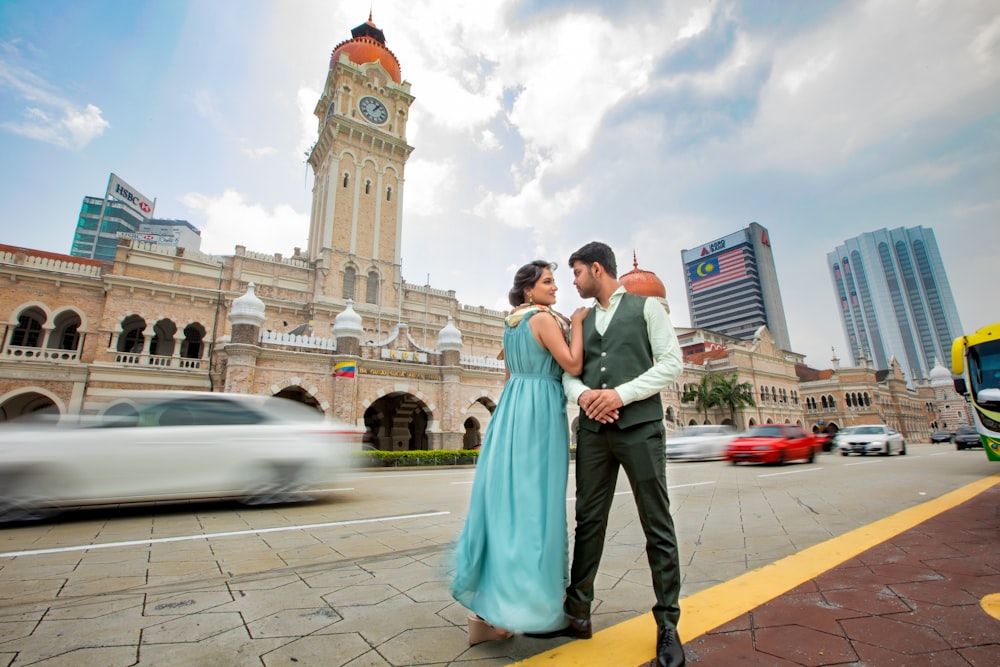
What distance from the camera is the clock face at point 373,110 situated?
1172 inches

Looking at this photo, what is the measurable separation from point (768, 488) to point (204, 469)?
795 centimetres

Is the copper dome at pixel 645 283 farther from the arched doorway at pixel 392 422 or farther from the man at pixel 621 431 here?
the arched doorway at pixel 392 422

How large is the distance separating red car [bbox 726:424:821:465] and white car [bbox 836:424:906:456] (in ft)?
17.1

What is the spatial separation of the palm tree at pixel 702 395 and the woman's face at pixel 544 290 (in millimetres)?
39547

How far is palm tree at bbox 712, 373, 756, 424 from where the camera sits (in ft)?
128

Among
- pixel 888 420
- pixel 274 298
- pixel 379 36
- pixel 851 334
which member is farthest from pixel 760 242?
pixel 274 298

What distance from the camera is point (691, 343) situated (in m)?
54.0

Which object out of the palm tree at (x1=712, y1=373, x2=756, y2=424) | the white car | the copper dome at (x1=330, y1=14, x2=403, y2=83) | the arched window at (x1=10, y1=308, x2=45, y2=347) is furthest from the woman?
the palm tree at (x1=712, y1=373, x2=756, y2=424)

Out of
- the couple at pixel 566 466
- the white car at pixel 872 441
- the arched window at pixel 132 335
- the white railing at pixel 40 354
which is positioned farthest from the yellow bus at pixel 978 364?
the arched window at pixel 132 335

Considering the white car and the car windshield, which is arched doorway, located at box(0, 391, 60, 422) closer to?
the car windshield

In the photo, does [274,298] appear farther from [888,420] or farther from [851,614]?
[888,420]

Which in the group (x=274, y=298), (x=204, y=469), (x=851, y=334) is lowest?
(x=204, y=469)

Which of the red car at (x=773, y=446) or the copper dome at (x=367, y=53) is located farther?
the copper dome at (x=367, y=53)

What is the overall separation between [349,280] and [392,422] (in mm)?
9817
